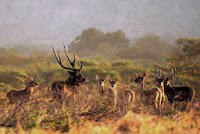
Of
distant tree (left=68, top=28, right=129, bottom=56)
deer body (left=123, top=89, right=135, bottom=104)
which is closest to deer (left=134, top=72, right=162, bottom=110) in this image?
deer body (left=123, top=89, right=135, bottom=104)

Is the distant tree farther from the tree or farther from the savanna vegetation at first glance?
the tree

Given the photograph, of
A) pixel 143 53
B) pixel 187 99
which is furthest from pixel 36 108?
pixel 143 53

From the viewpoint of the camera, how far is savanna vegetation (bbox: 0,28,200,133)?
270cm

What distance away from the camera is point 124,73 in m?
18.3

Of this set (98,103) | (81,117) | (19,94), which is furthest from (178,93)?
(19,94)

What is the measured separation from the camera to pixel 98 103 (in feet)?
23.1

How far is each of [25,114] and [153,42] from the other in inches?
1810

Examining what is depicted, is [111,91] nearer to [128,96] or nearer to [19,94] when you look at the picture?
[128,96]

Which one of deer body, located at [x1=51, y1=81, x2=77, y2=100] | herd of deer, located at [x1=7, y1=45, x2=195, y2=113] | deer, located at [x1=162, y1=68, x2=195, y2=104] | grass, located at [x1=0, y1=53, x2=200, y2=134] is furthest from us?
deer, located at [x1=162, y1=68, x2=195, y2=104]

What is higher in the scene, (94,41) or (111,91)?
(94,41)

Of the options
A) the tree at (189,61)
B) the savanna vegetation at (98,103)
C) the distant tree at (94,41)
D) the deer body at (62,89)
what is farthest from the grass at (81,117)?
the distant tree at (94,41)

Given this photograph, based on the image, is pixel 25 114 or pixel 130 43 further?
pixel 130 43

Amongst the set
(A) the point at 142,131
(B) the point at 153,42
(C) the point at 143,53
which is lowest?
(A) the point at 142,131

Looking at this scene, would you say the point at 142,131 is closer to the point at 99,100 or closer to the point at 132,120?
the point at 132,120
